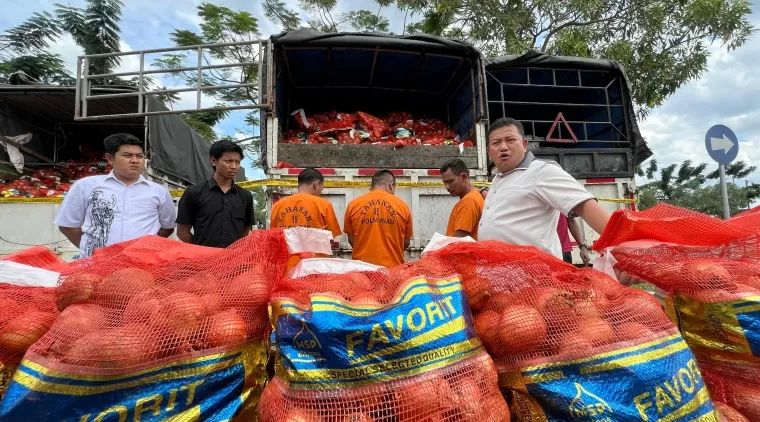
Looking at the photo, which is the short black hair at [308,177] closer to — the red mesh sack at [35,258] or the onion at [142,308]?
the red mesh sack at [35,258]

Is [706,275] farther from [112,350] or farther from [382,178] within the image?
[382,178]

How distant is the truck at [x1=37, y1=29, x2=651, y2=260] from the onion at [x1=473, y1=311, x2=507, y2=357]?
2961 mm

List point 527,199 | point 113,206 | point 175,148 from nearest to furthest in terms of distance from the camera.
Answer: point 527,199 < point 113,206 < point 175,148

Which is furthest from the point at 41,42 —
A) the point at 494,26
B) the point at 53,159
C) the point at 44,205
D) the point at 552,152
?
the point at 552,152

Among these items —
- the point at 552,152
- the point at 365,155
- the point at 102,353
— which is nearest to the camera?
the point at 102,353

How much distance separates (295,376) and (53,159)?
9865 mm

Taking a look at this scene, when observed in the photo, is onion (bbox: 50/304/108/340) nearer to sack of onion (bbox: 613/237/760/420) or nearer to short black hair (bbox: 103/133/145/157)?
short black hair (bbox: 103/133/145/157)

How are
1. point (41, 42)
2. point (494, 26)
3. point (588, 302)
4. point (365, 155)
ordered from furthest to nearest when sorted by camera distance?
point (41, 42), point (494, 26), point (365, 155), point (588, 302)

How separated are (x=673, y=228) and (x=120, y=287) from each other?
2.15 meters

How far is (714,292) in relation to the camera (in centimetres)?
154

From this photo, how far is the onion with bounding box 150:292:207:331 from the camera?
1372 mm

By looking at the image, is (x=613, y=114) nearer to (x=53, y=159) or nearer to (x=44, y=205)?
(x=44, y=205)

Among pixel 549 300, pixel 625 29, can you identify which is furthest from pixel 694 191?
pixel 549 300

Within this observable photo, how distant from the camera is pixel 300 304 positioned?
1.39 m
